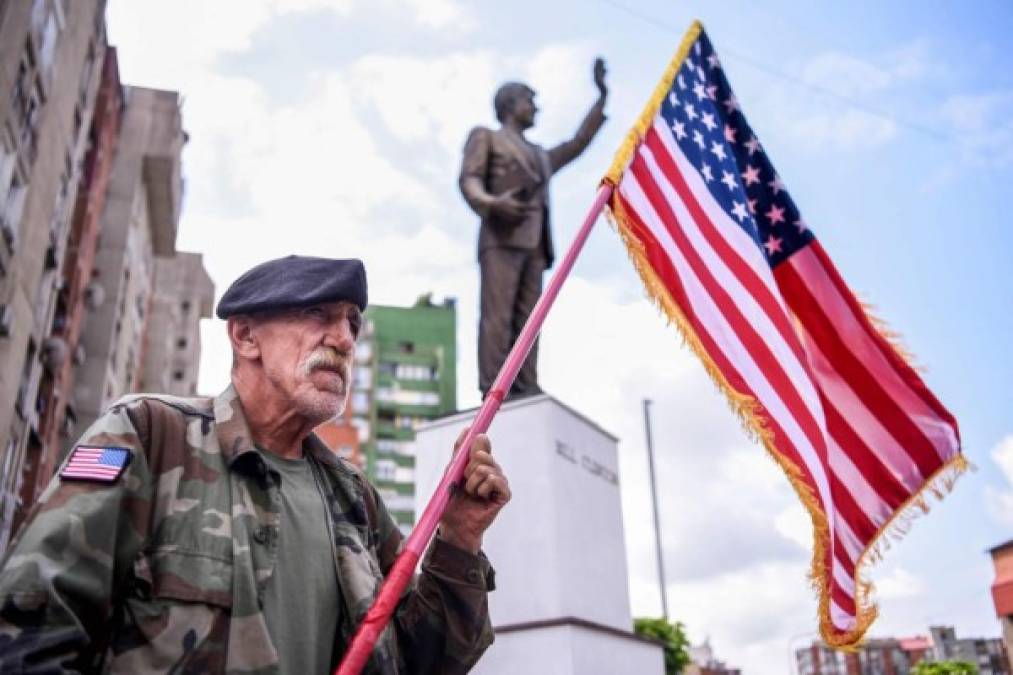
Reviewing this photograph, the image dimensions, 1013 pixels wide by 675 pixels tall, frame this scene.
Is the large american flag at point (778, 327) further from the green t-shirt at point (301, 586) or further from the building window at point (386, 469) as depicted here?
the building window at point (386, 469)

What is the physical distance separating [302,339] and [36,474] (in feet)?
71.2

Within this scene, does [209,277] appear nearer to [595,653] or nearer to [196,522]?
[595,653]

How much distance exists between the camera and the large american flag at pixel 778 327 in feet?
14.8

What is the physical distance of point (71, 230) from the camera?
24672 mm

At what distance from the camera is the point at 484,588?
2.55 metres

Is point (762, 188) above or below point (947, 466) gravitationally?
above

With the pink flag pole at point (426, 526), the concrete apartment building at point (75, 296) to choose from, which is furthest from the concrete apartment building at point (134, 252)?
the pink flag pole at point (426, 526)

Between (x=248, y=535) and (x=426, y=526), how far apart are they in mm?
509

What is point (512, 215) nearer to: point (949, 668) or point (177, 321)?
point (949, 668)

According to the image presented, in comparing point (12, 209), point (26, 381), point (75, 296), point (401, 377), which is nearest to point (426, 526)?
point (12, 209)

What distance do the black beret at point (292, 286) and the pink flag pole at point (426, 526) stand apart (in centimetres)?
55

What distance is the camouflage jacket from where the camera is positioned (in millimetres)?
1828

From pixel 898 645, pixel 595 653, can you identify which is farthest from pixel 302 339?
pixel 898 645

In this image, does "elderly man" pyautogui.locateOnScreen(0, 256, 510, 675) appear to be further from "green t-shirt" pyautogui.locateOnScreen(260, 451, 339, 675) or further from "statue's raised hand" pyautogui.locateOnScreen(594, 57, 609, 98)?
"statue's raised hand" pyautogui.locateOnScreen(594, 57, 609, 98)
